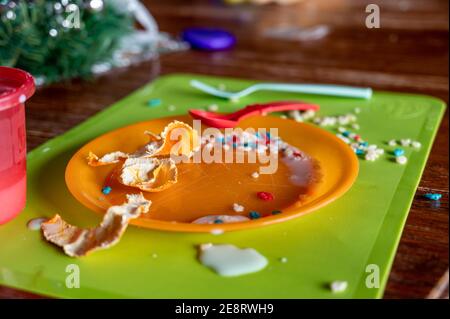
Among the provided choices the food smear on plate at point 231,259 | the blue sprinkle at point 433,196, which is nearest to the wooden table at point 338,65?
the blue sprinkle at point 433,196

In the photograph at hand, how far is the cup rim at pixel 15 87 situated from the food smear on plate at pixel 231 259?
198mm

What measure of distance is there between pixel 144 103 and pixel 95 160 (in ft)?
0.89

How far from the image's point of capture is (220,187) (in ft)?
2.08

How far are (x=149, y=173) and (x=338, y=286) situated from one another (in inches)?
9.4

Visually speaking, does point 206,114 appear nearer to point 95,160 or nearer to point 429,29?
point 95,160

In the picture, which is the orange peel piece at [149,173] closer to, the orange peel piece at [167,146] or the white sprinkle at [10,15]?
the orange peel piece at [167,146]

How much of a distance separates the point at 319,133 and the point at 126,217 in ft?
0.95

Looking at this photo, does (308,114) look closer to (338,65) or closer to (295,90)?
(295,90)

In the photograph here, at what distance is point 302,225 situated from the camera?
561mm

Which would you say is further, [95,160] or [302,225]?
[95,160]

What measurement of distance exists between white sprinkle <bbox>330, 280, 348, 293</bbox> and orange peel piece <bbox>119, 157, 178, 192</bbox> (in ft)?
0.68

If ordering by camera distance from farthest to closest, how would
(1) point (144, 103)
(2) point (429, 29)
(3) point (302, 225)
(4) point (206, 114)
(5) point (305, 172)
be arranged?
(2) point (429, 29) → (1) point (144, 103) → (4) point (206, 114) → (5) point (305, 172) → (3) point (302, 225)
